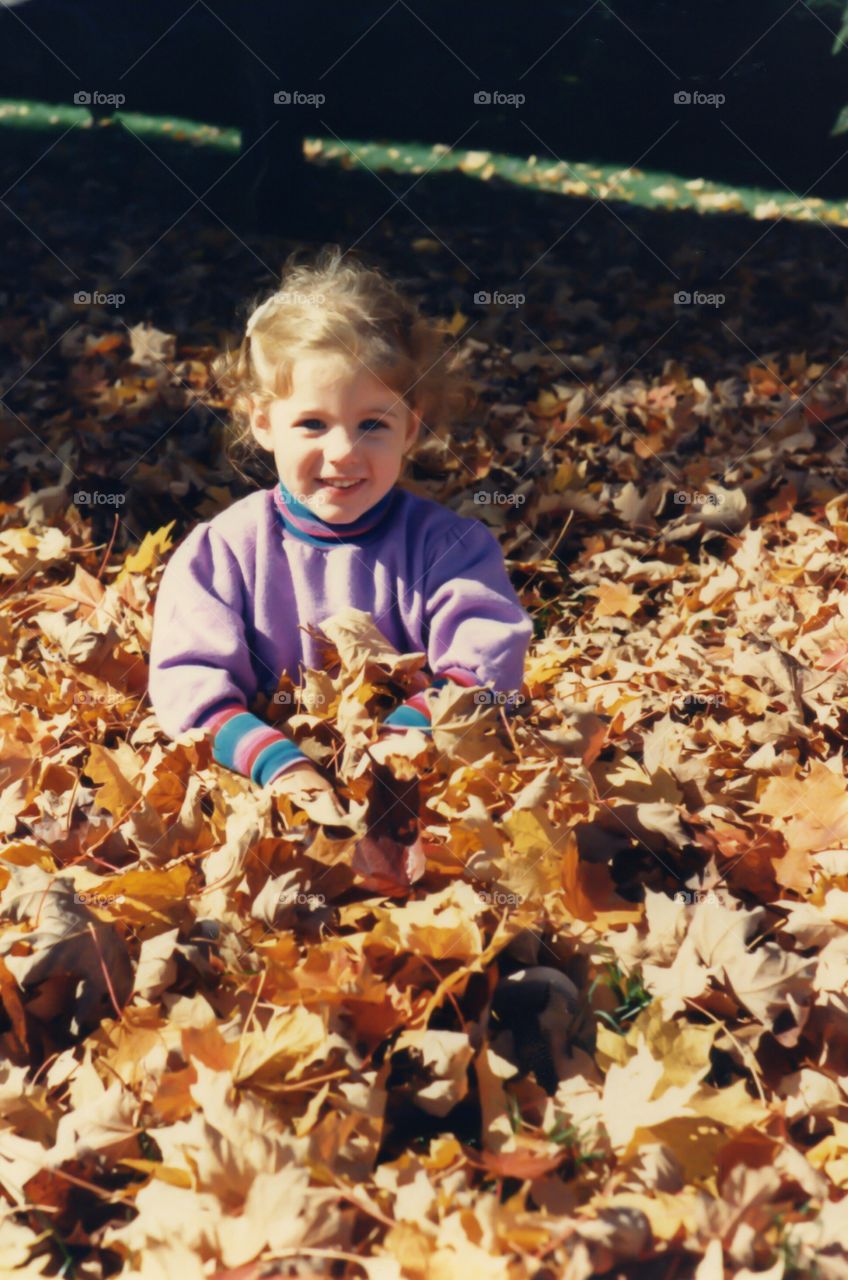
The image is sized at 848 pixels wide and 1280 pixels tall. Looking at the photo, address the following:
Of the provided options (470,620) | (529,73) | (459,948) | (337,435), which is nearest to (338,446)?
(337,435)

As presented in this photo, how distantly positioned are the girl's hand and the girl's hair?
84cm

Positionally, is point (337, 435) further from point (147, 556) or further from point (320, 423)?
point (147, 556)

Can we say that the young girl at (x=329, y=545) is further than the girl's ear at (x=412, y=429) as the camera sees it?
No

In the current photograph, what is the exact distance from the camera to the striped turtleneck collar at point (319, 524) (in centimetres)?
278

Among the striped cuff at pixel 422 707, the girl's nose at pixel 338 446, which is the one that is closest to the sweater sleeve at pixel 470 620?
the striped cuff at pixel 422 707

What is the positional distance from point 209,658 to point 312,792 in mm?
506

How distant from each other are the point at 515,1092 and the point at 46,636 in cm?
207

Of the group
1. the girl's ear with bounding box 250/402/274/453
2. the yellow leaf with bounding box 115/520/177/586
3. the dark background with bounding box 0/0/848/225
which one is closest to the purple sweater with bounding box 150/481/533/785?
the girl's ear with bounding box 250/402/274/453

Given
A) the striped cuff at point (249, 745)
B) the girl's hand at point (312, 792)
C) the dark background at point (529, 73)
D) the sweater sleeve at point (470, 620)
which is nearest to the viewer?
the girl's hand at point (312, 792)

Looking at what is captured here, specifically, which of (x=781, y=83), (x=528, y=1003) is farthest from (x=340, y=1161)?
(x=781, y=83)

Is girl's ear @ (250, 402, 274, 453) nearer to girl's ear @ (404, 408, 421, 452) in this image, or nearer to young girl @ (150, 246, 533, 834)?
young girl @ (150, 246, 533, 834)

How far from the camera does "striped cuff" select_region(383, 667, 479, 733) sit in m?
2.58

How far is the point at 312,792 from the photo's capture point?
2.35 m

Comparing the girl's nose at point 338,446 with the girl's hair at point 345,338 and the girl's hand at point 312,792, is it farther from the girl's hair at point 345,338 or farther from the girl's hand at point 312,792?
the girl's hand at point 312,792
